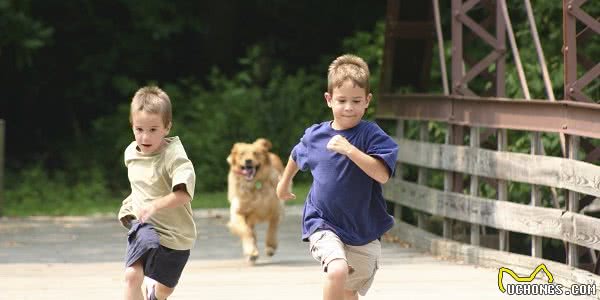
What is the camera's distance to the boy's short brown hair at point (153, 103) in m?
6.94

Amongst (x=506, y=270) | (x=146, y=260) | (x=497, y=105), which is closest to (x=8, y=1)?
(x=497, y=105)

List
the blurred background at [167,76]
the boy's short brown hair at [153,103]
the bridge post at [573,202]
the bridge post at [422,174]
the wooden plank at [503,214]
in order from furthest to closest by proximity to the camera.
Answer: the blurred background at [167,76] → the bridge post at [422,174] → the bridge post at [573,202] → the wooden plank at [503,214] → the boy's short brown hair at [153,103]

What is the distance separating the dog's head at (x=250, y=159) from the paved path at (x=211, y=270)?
2.79ft

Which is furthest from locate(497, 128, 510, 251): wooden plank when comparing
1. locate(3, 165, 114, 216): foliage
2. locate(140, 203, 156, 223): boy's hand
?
locate(3, 165, 114, 216): foliage

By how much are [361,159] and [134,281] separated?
1.38 metres

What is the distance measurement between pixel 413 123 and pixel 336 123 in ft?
28.5

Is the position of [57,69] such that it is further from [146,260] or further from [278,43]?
[146,260]

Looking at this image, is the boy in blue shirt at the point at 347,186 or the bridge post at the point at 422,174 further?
the bridge post at the point at 422,174

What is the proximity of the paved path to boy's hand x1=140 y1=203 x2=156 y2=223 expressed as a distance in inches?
91.3

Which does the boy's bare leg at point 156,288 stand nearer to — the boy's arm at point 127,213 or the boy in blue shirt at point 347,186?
the boy's arm at point 127,213

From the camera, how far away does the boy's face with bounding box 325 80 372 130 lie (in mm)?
6824

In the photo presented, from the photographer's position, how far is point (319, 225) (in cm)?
695

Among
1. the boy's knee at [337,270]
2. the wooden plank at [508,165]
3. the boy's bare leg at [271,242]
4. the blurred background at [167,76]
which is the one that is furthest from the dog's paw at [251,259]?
the blurred background at [167,76]

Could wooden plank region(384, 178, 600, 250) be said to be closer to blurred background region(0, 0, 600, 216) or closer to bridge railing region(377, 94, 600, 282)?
bridge railing region(377, 94, 600, 282)
